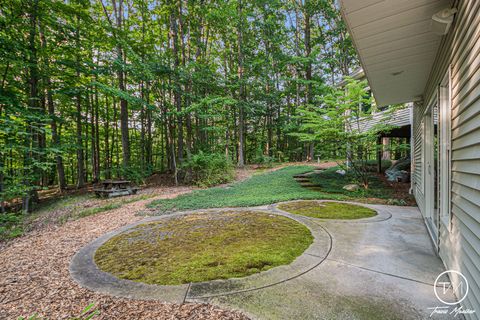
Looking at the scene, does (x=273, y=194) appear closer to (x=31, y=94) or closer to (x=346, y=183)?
(x=346, y=183)

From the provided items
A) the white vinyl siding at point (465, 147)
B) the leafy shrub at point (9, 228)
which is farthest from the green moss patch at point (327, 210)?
the leafy shrub at point (9, 228)

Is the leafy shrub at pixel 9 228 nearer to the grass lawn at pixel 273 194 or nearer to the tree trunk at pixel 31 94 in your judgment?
the tree trunk at pixel 31 94

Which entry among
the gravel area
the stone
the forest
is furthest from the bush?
the gravel area

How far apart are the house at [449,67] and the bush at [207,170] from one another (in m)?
6.78

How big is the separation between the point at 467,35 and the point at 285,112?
17521 millimetres

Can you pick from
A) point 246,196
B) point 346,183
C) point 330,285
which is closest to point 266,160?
point 346,183

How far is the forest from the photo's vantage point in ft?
19.7

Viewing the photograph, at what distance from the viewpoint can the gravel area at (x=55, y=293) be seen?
169cm

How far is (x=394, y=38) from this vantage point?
7.80 ft

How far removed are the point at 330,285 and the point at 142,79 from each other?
10.2 m

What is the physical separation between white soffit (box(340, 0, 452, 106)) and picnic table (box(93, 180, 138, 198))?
811 cm

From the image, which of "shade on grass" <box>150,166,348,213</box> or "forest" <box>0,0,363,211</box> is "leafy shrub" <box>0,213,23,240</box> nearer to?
"forest" <box>0,0,363,211</box>

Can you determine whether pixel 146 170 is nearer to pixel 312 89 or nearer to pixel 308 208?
pixel 308 208

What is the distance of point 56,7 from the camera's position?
6426mm
